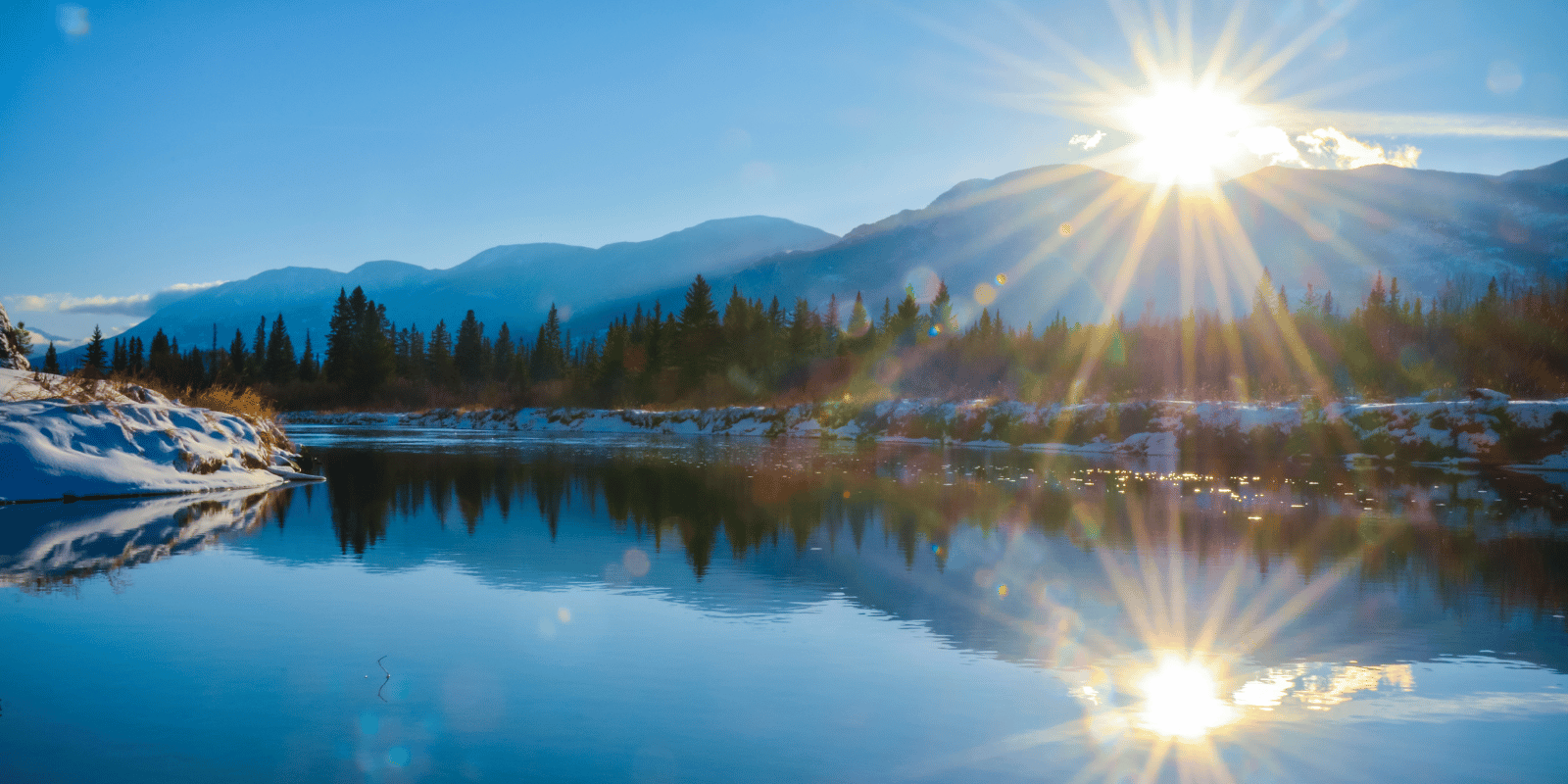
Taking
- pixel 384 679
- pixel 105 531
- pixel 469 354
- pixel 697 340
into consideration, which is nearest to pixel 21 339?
pixel 105 531

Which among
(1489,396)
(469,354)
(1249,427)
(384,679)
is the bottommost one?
(384,679)

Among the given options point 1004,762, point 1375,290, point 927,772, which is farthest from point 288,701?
point 1375,290

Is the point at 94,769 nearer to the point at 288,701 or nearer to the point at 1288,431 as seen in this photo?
the point at 288,701

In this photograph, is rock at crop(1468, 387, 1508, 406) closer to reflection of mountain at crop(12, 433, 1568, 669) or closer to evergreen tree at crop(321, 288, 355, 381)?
reflection of mountain at crop(12, 433, 1568, 669)

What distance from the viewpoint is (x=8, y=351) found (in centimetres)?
1605

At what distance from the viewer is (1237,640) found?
608cm

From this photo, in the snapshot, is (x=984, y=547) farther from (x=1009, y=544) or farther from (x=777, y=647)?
(x=777, y=647)

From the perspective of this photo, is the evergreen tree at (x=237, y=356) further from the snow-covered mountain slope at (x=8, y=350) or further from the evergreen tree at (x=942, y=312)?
the snow-covered mountain slope at (x=8, y=350)

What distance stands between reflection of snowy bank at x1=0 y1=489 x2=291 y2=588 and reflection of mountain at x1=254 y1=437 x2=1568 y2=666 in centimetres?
86

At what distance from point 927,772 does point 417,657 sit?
3.16 metres

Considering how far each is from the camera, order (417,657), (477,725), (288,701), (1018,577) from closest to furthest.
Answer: (477,725) < (288,701) < (417,657) < (1018,577)

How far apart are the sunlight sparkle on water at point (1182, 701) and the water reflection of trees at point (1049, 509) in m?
3.69

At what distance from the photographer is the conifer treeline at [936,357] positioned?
3519 centimetres

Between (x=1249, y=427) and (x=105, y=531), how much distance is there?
25.6 meters
